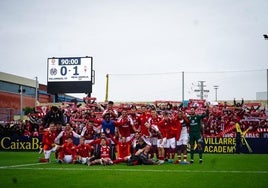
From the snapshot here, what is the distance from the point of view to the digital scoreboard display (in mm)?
41250

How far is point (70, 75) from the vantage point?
136 feet

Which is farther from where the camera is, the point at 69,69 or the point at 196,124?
the point at 69,69

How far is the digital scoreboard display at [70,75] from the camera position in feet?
135

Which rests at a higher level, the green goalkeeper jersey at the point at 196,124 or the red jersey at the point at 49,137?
the green goalkeeper jersey at the point at 196,124

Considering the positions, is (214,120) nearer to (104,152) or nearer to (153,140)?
(153,140)

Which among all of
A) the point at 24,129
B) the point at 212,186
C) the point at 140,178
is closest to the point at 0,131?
the point at 24,129

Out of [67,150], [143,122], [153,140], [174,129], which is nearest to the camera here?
[67,150]

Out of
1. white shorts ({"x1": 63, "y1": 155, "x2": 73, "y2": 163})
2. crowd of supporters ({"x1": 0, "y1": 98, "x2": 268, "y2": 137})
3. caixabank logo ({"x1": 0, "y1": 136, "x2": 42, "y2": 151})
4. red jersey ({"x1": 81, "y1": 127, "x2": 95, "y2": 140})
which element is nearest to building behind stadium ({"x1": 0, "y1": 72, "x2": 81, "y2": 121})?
crowd of supporters ({"x1": 0, "y1": 98, "x2": 268, "y2": 137})

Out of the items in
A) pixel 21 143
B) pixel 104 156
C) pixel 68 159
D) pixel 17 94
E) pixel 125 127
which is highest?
pixel 17 94

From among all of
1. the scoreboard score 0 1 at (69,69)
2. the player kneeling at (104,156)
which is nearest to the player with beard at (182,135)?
the player kneeling at (104,156)

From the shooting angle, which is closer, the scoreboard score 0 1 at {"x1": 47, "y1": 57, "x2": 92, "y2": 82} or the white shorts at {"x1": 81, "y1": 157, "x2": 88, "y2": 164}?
the white shorts at {"x1": 81, "y1": 157, "x2": 88, "y2": 164}

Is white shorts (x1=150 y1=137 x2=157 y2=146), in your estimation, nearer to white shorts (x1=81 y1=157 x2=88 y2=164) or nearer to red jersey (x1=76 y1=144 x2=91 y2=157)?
red jersey (x1=76 y1=144 x2=91 y2=157)

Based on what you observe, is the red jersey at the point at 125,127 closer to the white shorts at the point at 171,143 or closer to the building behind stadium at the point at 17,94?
the white shorts at the point at 171,143

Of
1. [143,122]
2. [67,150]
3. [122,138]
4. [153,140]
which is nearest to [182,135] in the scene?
[153,140]
